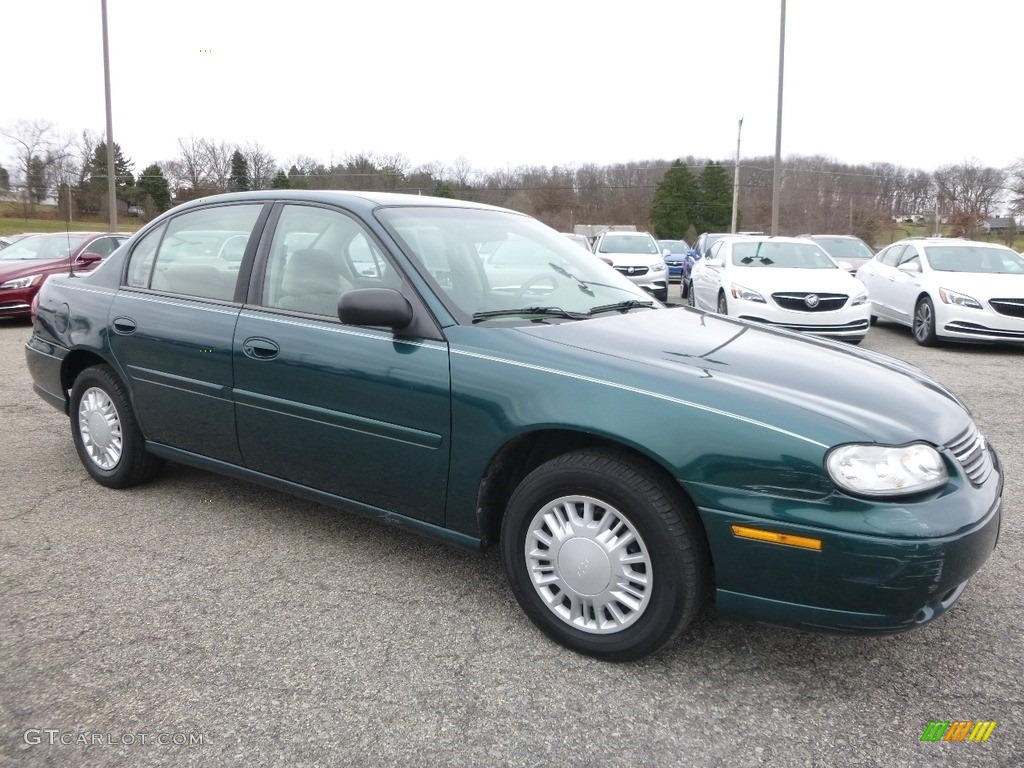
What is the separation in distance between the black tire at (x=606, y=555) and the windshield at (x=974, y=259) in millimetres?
9922

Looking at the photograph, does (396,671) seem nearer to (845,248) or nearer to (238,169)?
(845,248)

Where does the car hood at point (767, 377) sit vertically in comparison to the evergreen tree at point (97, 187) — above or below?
below

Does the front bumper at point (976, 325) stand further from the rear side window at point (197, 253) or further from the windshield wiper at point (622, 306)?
the rear side window at point (197, 253)

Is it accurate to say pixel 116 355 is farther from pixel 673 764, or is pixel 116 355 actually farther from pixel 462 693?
pixel 673 764

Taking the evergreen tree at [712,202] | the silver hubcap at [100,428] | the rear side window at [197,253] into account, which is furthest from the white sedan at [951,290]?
the evergreen tree at [712,202]

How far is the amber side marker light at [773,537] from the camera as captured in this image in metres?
2.35

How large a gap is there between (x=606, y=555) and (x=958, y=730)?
3.69 ft

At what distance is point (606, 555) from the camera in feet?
8.71

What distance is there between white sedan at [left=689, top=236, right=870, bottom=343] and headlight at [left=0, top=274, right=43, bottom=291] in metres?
9.73

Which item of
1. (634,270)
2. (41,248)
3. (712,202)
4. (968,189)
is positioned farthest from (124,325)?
(712,202)

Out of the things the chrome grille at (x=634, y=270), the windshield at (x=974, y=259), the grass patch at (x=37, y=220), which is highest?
the grass patch at (x=37, y=220)

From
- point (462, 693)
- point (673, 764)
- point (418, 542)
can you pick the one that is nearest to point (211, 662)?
point (462, 693)

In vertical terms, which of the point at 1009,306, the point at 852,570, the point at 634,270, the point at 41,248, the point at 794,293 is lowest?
the point at 852,570

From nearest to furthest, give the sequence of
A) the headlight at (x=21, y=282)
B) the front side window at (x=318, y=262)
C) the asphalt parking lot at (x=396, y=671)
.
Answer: the asphalt parking lot at (x=396, y=671), the front side window at (x=318, y=262), the headlight at (x=21, y=282)
